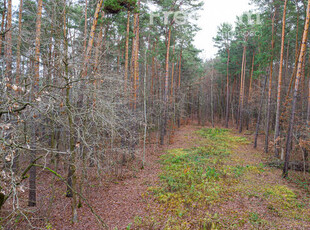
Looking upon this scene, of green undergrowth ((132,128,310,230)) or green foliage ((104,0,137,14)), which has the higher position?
green foliage ((104,0,137,14))

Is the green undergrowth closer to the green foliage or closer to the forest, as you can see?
the forest

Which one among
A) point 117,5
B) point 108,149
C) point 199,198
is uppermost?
point 117,5

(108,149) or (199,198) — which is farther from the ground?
(108,149)

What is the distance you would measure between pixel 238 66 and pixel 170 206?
881 inches

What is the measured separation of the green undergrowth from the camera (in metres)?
6.17

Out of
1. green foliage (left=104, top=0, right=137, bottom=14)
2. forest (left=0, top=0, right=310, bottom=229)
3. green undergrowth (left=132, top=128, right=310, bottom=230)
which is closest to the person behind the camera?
forest (left=0, top=0, right=310, bottom=229)

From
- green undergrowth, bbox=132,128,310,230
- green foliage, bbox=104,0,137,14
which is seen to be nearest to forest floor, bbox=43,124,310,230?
green undergrowth, bbox=132,128,310,230

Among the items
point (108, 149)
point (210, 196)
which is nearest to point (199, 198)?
point (210, 196)

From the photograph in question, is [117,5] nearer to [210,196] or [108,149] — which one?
[108,149]

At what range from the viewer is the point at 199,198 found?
759 cm

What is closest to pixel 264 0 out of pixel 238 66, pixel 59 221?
pixel 238 66

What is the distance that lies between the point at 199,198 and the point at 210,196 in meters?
0.47

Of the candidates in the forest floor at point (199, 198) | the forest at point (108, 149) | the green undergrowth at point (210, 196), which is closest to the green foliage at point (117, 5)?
the forest at point (108, 149)

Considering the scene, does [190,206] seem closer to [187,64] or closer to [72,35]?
[72,35]
